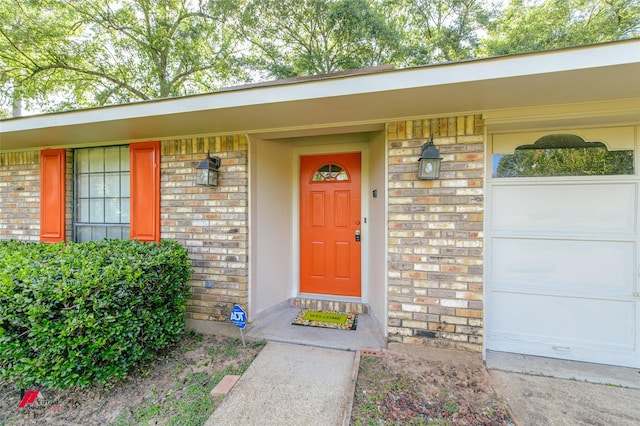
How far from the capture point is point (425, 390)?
1.95 meters

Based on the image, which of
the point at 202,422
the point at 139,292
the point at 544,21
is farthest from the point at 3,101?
the point at 544,21

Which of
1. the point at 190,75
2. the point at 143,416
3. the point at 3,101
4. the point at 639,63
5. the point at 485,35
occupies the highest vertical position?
the point at 485,35

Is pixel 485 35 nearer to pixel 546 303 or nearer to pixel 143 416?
pixel 546 303

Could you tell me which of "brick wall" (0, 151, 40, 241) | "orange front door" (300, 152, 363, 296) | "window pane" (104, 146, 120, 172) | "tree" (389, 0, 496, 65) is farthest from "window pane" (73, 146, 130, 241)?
"tree" (389, 0, 496, 65)

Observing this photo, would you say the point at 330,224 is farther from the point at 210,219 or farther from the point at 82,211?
the point at 82,211

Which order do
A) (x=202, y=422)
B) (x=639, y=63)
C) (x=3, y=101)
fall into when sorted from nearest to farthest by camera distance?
(x=639, y=63) → (x=202, y=422) → (x=3, y=101)

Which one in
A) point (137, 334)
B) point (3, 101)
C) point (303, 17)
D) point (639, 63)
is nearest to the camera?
point (639, 63)

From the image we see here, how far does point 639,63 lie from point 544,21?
24.1 ft

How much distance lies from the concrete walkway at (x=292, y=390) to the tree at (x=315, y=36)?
6.58m

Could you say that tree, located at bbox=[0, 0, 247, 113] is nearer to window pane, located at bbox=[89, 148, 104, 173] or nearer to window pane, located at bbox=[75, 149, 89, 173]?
window pane, located at bbox=[75, 149, 89, 173]

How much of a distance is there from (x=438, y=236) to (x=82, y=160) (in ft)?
14.6

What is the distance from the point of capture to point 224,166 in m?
2.85

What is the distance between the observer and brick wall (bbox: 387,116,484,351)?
2270 mm

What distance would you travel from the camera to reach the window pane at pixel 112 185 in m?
3.31
